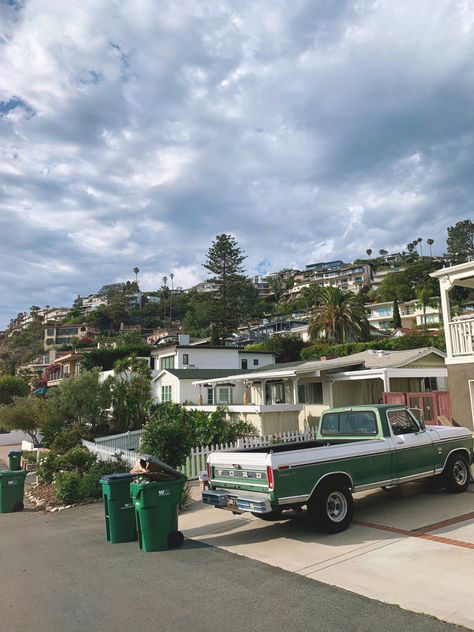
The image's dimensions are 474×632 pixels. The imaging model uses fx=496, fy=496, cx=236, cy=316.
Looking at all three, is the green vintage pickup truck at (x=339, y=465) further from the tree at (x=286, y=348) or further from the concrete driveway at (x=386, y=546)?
the tree at (x=286, y=348)

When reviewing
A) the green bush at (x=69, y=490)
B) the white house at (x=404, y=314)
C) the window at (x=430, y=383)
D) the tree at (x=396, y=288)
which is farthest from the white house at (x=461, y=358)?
the tree at (x=396, y=288)

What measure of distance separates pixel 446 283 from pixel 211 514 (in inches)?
358

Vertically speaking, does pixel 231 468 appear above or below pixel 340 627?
above

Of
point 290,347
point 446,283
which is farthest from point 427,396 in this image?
point 290,347

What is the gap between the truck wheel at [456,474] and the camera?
30.6ft

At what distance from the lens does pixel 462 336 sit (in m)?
13.3

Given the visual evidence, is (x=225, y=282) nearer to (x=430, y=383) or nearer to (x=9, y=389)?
(x=9, y=389)

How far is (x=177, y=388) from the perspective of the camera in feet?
94.7

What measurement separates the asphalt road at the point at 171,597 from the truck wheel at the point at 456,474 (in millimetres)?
4732

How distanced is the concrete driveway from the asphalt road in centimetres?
29

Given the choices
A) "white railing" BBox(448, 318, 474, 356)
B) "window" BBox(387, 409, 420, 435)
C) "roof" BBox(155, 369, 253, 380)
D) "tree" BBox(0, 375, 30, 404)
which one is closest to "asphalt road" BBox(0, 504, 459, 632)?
"window" BBox(387, 409, 420, 435)

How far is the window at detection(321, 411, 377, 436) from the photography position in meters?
8.80

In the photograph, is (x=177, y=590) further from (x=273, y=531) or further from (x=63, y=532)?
(x=63, y=532)

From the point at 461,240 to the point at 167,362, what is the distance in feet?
287
